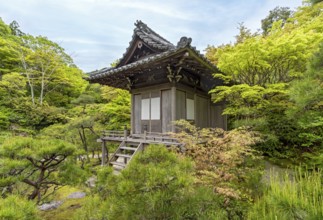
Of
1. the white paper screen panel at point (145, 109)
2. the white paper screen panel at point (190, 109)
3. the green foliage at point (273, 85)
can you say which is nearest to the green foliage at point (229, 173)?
the green foliage at point (273, 85)

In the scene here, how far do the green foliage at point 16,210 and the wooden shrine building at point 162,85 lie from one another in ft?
14.5

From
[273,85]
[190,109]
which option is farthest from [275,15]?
[190,109]

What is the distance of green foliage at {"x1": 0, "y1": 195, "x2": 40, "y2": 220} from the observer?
173cm

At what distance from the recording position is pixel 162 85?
22.6 ft

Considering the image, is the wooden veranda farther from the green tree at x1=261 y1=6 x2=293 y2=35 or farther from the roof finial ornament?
the green tree at x1=261 y1=6 x2=293 y2=35

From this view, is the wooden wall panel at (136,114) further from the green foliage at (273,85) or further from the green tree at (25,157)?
the green tree at (25,157)

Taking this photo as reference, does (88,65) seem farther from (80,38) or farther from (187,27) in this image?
(187,27)

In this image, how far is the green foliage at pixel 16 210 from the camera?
1729 mm

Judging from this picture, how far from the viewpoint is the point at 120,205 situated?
2086 mm

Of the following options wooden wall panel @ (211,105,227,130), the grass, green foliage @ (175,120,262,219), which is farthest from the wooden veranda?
wooden wall panel @ (211,105,227,130)

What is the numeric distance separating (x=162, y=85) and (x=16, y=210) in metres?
5.64

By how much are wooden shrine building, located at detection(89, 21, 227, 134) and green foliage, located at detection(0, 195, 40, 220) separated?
4.41m

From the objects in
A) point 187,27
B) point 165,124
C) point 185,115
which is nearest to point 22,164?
point 165,124

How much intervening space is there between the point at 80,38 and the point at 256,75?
19.8 meters
